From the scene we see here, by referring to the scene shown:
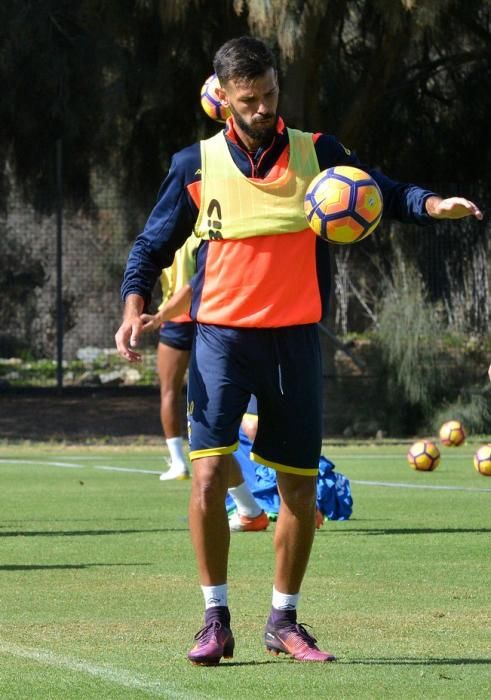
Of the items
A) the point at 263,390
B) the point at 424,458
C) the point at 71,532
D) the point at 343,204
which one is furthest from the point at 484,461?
the point at 343,204

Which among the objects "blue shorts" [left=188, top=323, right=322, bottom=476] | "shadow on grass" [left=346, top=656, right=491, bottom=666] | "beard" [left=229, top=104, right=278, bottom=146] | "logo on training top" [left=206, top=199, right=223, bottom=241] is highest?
"beard" [left=229, top=104, right=278, bottom=146]

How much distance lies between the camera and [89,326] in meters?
24.3

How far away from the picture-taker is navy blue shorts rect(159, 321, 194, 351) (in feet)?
42.5

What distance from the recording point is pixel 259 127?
574 cm

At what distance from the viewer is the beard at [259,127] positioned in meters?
5.73

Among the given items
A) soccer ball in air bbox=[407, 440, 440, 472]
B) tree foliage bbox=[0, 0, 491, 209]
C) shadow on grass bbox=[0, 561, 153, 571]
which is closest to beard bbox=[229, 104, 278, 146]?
shadow on grass bbox=[0, 561, 153, 571]

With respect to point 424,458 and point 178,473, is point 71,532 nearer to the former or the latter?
point 178,473

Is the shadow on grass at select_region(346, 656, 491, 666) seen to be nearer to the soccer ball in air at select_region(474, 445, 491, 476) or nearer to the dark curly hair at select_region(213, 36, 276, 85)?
the dark curly hair at select_region(213, 36, 276, 85)

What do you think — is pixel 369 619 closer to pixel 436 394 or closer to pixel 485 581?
pixel 485 581

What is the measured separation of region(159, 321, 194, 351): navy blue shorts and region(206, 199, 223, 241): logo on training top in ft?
23.2

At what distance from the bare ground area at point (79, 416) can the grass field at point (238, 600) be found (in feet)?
28.2

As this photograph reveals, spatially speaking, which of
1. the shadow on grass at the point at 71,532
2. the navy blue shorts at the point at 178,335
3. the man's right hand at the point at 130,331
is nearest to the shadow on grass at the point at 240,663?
the man's right hand at the point at 130,331

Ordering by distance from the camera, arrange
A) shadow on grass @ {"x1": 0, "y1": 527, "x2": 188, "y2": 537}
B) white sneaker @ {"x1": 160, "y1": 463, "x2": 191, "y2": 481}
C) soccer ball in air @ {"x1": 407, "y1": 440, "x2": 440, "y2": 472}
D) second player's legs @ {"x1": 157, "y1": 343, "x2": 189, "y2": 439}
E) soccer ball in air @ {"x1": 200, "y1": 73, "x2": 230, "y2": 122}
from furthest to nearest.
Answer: soccer ball in air @ {"x1": 407, "y1": 440, "x2": 440, "y2": 472}, white sneaker @ {"x1": 160, "y1": 463, "x2": 191, "y2": 481}, second player's legs @ {"x1": 157, "y1": 343, "x2": 189, "y2": 439}, shadow on grass @ {"x1": 0, "y1": 527, "x2": 188, "y2": 537}, soccer ball in air @ {"x1": 200, "y1": 73, "x2": 230, "y2": 122}

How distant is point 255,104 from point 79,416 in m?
17.1
